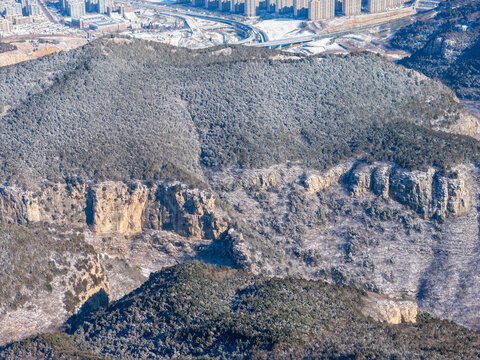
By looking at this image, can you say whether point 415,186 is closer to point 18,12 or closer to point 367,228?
point 367,228

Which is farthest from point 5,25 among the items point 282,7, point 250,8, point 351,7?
point 351,7

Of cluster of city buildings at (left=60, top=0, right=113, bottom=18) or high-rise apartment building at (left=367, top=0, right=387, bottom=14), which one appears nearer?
high-rise apartment building at (left=367, top=0, right=387, bottom=14)

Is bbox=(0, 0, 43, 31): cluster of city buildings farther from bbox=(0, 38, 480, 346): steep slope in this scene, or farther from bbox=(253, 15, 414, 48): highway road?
bbox=(0, 38, 480, 346): steep slope

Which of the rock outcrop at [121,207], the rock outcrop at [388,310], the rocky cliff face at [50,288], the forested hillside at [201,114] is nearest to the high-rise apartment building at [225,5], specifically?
the forested hillside at [201,114]

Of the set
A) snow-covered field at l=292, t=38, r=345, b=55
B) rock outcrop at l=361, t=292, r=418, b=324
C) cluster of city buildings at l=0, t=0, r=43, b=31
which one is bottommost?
rock outcrop at l=361, t=292, r=418, b=324

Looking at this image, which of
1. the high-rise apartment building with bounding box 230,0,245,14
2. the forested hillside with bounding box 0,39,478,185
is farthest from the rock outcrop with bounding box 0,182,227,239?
the high-rise apartment building with bounding box 230,0,245,14

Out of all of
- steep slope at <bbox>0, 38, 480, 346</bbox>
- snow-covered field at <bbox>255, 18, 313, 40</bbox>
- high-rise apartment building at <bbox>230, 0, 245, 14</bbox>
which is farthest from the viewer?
high-rise apartment building at <bbox>230, 0, 245, 14</bbox>

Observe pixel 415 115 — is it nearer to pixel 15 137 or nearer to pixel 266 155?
pixel 266 155

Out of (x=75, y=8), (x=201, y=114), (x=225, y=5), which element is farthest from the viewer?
(x=225, y=5)

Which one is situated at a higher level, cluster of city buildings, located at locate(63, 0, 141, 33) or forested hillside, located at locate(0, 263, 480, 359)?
cluster of city buildings, located at locate(63, 0, 141, 33)
